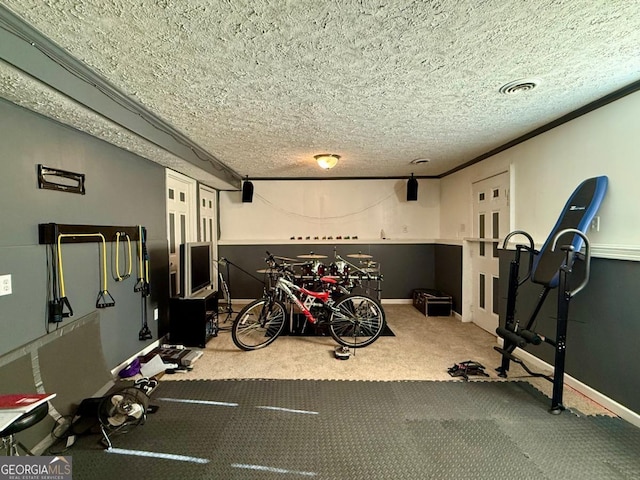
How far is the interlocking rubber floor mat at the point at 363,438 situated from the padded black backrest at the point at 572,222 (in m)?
1.00

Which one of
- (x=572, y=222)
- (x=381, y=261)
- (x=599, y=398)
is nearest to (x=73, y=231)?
(x=572, y=222)

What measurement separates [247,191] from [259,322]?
8.97 ft

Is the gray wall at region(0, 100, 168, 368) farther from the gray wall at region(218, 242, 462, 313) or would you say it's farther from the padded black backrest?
the padded black backrest

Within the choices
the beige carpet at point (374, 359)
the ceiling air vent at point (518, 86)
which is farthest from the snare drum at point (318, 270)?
the ceiling air vent at point (518, 86)

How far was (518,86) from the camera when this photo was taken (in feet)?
6.72

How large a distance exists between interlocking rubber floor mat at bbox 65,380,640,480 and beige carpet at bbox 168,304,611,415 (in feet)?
0.79

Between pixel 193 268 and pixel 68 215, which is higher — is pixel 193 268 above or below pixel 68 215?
below

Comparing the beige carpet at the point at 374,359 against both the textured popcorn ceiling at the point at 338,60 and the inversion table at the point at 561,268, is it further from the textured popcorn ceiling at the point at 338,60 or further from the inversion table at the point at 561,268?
the textured popcorn ceiling at the point at 338,60

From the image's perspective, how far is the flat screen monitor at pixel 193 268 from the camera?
11.3 ft

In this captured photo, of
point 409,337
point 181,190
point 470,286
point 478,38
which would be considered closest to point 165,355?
point 181,190

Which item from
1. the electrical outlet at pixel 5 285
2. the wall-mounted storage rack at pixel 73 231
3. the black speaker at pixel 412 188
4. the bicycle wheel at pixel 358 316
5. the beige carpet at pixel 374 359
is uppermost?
the black speaker at pixel 412 188

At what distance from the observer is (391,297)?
5602mm

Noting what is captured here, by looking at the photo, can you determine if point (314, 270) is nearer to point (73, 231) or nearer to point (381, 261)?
point (381, 261)

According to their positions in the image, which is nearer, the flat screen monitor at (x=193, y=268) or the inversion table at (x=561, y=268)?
the inversion table at (x=561, y=268)
